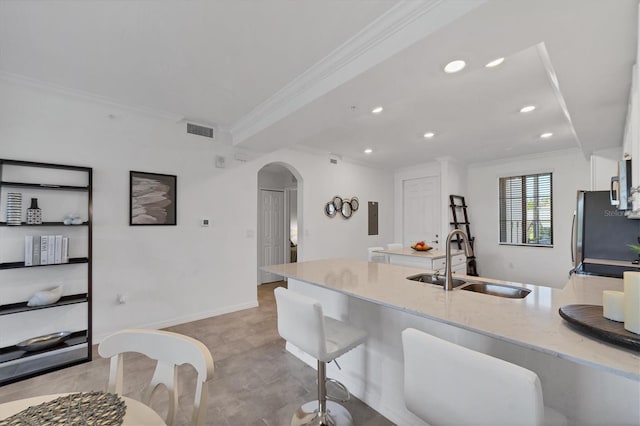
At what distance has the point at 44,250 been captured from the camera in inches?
98.7

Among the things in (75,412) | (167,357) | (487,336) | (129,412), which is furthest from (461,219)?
(75,412)

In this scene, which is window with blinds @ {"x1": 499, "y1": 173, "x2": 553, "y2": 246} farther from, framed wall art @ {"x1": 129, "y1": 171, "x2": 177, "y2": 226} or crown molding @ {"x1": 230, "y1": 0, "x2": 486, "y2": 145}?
framed wall art @ {"x1": 129, "y1": 171, "x2": 177, "y2": 226}

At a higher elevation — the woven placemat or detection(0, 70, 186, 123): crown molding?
detection(0, 70, 186, 123): crown molding

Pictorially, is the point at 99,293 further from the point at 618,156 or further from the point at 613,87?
the point at 618,156

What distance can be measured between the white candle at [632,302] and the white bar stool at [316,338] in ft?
3.88

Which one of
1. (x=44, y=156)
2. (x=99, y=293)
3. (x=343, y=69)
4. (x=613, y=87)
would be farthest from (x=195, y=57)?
(x=613, y=87)

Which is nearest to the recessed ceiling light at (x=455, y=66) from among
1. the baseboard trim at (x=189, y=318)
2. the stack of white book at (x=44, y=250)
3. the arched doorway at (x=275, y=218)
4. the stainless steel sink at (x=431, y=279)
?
the stainless steel sink at (x=431, y=279)

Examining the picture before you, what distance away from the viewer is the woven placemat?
30.4 inches

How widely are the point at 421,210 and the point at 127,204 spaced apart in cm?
547

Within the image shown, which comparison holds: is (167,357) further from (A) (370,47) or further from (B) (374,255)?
(B) (374,255)

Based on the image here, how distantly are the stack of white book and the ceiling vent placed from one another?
5.96ft

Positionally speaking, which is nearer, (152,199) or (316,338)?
(316,338)

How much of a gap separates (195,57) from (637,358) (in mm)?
2962

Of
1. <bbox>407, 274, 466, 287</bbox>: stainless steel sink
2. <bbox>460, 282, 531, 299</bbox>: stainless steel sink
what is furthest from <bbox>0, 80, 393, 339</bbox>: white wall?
<bbox>460, 282, 531, 299</bbox>: stainless steel sink
